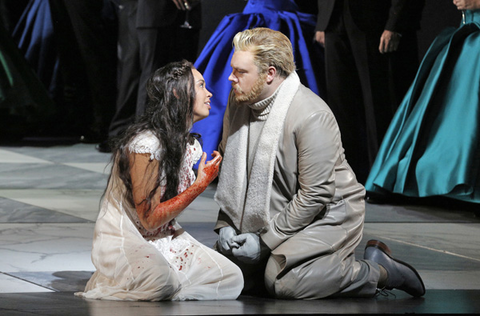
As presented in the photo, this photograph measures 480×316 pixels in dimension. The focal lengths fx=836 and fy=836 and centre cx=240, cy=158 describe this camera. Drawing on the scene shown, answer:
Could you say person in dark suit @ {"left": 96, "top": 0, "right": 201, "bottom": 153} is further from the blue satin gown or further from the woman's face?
the woman's face

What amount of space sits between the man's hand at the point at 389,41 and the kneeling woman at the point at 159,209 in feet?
7.61

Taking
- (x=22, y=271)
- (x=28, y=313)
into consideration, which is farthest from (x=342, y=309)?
(x=22, y=271)

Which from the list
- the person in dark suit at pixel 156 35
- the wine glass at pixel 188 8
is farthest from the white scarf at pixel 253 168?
the wine glass at pixel 188 8

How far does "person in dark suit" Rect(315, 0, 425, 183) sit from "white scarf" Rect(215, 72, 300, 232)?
2149 mm

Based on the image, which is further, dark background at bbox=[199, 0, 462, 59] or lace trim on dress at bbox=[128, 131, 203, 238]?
dark background at bbox=[199, 0, 462, 59]

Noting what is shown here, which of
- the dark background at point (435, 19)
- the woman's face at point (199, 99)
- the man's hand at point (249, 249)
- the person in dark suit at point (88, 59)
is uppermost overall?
the woman's face at point (199, 99)

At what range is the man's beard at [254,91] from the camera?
2720 mm

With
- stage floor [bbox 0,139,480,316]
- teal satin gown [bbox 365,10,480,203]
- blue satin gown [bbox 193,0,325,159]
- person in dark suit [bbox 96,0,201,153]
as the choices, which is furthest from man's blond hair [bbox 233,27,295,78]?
person in dark suit [bbox 96,0,201,153]

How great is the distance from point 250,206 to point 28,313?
841 mm

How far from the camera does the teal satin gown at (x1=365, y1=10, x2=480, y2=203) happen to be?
443 centimetres

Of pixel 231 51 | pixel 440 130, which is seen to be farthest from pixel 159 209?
pixel 231 51

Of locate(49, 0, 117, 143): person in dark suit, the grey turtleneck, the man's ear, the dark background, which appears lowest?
locate(49, 0, 117, 143): person in dark suit

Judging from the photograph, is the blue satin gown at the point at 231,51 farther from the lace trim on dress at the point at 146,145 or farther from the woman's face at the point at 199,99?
the lace trim on dress at the point at 146,145

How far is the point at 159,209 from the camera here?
2572 millimetres
